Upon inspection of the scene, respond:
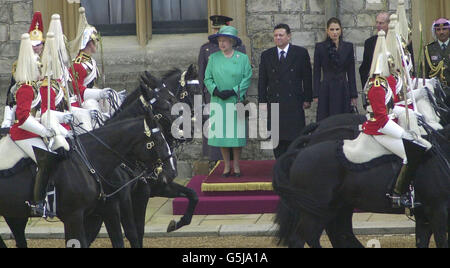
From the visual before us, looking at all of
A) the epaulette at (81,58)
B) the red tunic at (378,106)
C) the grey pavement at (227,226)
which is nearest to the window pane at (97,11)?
the grey pavement at (227,226)

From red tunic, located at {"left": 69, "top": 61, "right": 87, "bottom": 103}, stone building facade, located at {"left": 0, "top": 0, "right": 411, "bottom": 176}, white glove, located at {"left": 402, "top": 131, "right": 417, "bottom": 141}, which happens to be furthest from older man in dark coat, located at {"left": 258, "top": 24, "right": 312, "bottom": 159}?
white glove, located at {"left": 402, "top": 131, "right": 417, "bottom": 141}

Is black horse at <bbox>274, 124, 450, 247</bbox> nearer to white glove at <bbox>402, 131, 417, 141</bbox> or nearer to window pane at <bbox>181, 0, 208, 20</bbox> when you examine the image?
white glove at <bbox>402, 131, 417, 141</bbox>

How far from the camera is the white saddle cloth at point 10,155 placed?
35.7 feet

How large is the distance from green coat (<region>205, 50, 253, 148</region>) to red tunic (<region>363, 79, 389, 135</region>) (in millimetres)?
4280

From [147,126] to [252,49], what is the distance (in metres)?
5.97

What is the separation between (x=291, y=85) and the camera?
14.9 m

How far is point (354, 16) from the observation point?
53.4 feet

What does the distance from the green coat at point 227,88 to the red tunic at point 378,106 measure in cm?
428

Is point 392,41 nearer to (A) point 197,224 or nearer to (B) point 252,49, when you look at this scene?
(A) point 197,224

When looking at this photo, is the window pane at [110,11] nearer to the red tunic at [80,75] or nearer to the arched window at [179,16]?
the arched window at [179,16]

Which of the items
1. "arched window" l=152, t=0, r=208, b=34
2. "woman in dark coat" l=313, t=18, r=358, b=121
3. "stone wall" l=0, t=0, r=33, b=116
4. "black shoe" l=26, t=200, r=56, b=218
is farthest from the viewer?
"arched window" l=152, t=0, r=208, b=34

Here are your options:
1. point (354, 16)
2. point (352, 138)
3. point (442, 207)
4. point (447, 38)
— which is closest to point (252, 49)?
point (354, 16)

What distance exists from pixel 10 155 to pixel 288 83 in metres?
4.96

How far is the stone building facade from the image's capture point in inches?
640
